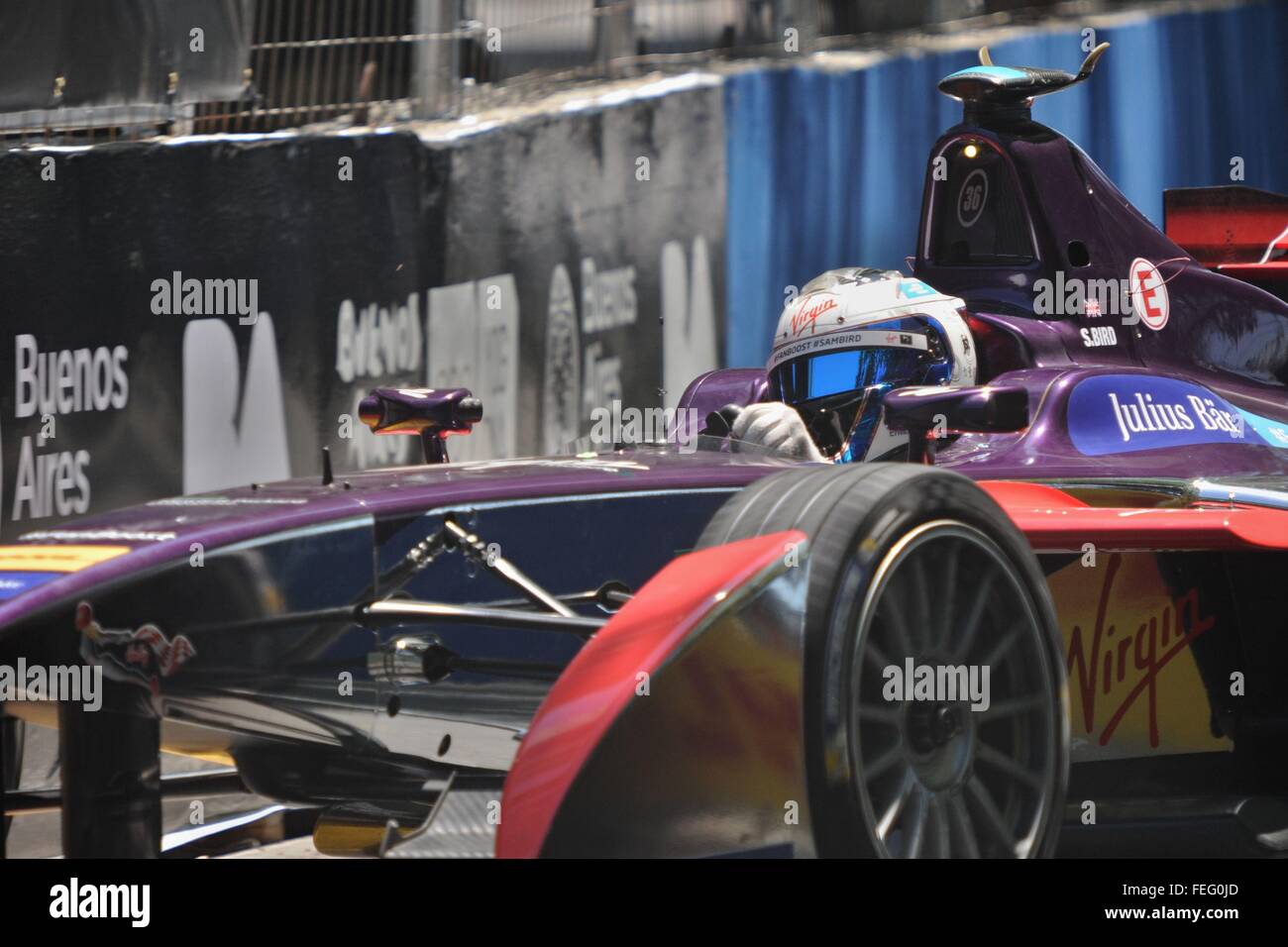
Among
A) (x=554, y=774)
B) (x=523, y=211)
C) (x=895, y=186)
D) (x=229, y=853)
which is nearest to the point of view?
(x=554, y=774)

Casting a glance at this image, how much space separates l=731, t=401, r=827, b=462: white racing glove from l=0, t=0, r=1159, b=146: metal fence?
4569mm

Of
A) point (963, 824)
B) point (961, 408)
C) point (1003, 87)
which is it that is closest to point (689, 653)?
point (963, 824)

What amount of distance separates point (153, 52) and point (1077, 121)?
5350 millimetres

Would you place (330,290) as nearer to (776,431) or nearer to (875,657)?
(776,431)

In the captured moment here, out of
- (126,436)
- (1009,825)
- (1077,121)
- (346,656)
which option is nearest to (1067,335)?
(1009,825)

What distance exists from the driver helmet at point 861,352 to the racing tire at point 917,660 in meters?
1.43

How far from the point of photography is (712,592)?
3004 mm

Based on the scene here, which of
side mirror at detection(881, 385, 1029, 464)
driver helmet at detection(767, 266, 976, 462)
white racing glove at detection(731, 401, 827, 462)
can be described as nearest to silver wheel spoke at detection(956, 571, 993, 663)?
side mirror at detection(881, 385, 1029, 464)

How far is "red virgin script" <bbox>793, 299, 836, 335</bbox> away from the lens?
5020mm

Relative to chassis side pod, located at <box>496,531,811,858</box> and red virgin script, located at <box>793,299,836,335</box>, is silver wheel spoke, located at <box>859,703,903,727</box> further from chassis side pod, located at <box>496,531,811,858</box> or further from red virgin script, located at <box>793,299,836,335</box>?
red virgin script, located at <box>793,299,836,335</box>

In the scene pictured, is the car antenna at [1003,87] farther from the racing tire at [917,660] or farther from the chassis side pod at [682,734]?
the chassis side pod at [682,734]

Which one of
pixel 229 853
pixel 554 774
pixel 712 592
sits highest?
pixel 712 592

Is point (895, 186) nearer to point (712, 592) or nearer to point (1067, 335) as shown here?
point (1067, 335)

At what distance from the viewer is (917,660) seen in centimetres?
329
